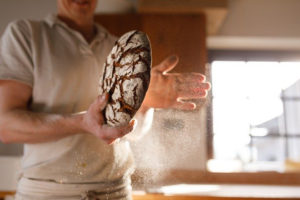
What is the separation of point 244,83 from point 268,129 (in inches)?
22.6

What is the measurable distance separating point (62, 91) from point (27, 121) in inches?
2.0

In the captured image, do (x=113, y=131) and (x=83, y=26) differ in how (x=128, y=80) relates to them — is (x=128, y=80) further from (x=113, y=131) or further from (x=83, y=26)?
(x=83, y=26)

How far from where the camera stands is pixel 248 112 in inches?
23.6

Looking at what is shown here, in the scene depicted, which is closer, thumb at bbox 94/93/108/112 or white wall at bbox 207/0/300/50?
thumb at bbox 94/93/108/112

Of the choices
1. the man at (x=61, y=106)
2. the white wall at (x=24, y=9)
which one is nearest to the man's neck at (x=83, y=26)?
the man at (x=61, y=106)

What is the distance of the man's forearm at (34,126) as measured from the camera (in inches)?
12.3

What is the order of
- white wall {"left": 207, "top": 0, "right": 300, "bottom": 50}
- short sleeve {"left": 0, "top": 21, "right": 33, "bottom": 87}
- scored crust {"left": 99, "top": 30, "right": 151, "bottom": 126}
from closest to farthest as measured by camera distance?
scored crust {"left": 99, "top": 30, "right": 151, "bottom": 126}, short sleeve {"left": 0, "top": 21, "right": 33, "bottom": 87}, white wall {"left": 207, "top": 0, "right": 300, "bottom": 50}

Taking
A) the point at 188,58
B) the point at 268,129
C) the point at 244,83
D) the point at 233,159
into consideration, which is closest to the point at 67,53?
the point at 188,58

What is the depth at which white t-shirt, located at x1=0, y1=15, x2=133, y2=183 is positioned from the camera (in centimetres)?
33

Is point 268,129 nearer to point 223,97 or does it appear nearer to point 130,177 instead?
point 223,97

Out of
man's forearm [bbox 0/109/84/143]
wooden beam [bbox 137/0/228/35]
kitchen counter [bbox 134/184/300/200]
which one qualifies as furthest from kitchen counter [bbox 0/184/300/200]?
wooden beam [bbox 137/0/228/35]

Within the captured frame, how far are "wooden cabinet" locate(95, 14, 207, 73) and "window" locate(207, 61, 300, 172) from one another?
3 cm

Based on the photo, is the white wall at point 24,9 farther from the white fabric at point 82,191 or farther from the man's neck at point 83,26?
the white fabric at point 82,191

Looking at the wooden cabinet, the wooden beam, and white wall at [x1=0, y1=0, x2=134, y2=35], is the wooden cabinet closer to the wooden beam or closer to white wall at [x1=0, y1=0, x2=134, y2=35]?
the wooden beam
